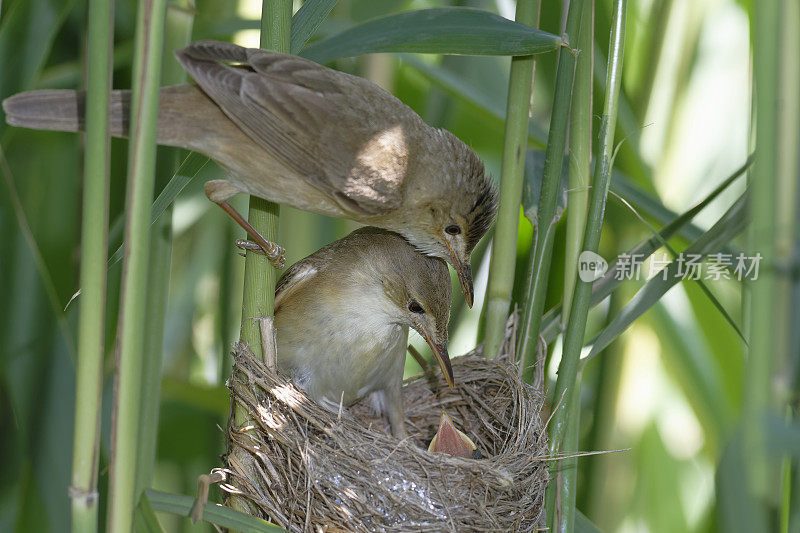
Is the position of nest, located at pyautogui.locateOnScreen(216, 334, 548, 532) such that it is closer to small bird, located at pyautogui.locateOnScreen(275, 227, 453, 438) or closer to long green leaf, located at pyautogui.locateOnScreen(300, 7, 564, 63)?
small bird, located at pyautogui.locateOnScreen(275, 227, 453, 438)

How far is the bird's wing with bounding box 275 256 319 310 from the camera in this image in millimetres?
1991

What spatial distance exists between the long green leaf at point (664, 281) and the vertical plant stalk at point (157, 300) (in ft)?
2.78

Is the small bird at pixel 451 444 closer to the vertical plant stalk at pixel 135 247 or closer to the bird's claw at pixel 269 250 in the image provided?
the bird's claw at pixel 269 250

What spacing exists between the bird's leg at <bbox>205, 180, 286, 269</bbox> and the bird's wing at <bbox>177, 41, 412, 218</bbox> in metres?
0.14

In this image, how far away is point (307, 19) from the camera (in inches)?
53.8

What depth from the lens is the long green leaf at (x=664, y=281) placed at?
1354 mm

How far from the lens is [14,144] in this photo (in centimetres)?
180

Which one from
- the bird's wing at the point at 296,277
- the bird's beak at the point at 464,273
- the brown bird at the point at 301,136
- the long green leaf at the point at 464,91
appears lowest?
the bird's wing at the point at 296,277

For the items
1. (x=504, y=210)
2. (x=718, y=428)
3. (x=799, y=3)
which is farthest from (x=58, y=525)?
(x=718, y=428)

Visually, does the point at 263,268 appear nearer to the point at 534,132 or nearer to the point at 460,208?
the point at 460,208

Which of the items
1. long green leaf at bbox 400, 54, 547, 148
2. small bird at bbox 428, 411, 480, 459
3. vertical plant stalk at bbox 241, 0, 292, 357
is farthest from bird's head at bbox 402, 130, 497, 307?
vertical plant stalk at bbox 241, 0, 292, 357

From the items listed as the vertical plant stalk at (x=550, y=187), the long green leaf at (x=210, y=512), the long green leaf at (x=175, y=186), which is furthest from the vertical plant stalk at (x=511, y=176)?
the long green leaf at (x=210, y=512)

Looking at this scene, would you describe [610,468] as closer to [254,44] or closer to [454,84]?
[454,84]

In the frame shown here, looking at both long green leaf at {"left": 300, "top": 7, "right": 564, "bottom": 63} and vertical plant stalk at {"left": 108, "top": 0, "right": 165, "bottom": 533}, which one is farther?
long green leaf at {"left": 300, "top": 7, "right": 564, "bottom": 63}
